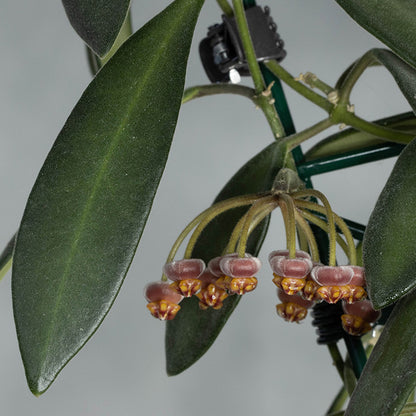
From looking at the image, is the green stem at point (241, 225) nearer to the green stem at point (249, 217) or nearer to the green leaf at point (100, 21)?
the green stem at point (249, 217)

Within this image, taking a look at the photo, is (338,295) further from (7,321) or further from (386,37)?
(7,321)

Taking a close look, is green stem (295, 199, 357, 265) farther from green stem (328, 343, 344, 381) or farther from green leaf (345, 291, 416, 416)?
green stem (328, 343, 344, 381)

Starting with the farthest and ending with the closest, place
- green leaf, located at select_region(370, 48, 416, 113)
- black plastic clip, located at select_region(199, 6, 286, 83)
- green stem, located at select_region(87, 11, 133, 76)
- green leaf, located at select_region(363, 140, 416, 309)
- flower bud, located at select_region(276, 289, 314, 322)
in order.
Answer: green stem, located at select_region(87, 11, 133, 76), black plastic clip, located at select_region(199, 6, 286, 83), flower bud, located at select_region(276, 289, 314, 322), green leaf, located at select_region(370, 48, 416, 113), green leaf, located at select_region(363, 140, 416, 309)

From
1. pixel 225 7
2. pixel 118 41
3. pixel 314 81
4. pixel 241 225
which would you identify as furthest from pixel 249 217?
pixel 118 41

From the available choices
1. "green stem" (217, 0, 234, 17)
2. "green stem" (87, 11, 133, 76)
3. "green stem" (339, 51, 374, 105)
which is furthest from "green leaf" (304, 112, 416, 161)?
"green stem" (87, 11, 133, 76)

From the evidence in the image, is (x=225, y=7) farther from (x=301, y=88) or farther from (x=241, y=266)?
(x=241, y=266)

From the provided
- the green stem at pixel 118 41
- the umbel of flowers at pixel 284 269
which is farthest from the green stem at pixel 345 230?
the green stem at pixel 118 41
